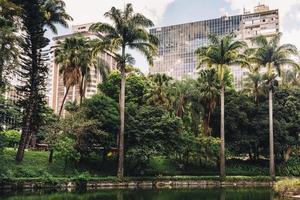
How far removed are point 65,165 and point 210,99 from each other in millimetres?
20266

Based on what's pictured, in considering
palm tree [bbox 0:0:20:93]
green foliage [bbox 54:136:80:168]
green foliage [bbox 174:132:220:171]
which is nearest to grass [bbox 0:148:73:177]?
green foliage [bbox 54:136:80:168]

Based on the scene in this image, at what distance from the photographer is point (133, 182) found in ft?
126

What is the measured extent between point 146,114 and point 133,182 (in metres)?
7.91

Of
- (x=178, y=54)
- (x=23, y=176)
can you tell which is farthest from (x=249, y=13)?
(x=23, y=176)

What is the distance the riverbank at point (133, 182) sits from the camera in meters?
32.3

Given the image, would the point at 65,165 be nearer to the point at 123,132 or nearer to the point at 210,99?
the point at 123,132

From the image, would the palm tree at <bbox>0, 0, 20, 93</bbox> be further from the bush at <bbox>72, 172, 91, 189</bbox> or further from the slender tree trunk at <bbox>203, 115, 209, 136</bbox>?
the slender tree trunk at <bbox>203, 115, 209, 136</bbox>

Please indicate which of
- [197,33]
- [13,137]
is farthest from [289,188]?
[197,33]

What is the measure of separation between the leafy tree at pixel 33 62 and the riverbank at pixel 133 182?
5851 millimetres

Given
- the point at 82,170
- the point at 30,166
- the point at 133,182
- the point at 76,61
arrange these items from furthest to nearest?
the point at 76,61, the point at 82,170, the point at 133,182, the point at 30,166

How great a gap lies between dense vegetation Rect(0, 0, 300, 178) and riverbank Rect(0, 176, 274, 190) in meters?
1.17

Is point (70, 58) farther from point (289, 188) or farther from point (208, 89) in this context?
point (289, 188)

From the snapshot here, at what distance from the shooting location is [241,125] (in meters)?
52.5

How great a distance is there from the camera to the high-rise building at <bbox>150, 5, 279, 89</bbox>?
12231 centimetres
